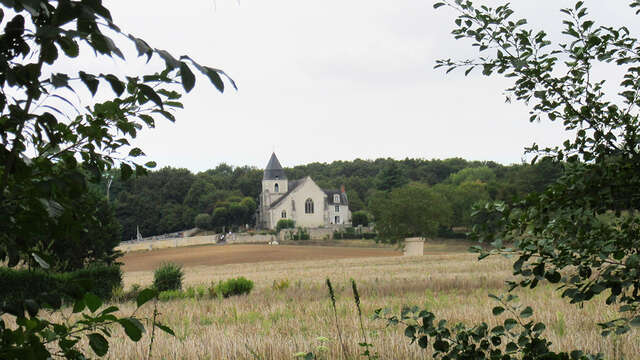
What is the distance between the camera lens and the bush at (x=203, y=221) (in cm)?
9462

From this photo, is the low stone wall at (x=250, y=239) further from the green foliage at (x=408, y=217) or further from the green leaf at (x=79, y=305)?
the green leaf at (x=79, y=305)

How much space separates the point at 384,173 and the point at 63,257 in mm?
96242

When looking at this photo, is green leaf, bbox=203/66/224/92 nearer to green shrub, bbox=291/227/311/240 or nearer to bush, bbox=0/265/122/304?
bush, bbox=0/265/122/304

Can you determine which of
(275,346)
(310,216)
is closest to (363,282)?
(275,346)

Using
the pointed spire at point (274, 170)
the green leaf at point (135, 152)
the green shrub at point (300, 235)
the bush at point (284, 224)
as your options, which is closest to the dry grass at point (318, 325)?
the green leaf at point (135, 152)

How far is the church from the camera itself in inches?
3711

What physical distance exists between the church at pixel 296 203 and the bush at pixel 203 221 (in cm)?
1038

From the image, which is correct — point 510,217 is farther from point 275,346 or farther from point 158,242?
point 158,242

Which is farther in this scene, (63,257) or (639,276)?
(63,257)

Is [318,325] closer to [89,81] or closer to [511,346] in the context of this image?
[511,346]

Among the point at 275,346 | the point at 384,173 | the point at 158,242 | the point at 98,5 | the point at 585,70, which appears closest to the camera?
the point at 98,5

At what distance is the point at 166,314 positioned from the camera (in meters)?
9.65

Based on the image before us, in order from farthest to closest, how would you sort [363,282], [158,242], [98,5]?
[158,242], [363,282], [98,5]

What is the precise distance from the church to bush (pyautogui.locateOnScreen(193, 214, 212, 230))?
34.1 feet
